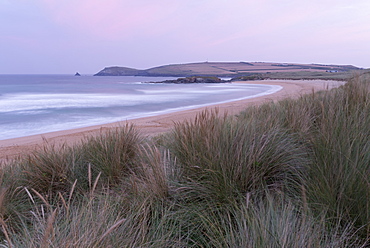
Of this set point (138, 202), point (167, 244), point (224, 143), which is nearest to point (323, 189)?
point (224, 143)

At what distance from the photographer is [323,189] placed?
2389 millimetres

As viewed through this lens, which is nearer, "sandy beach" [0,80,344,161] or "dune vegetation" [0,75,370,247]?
"dune vegetation" [0,75,370,247]

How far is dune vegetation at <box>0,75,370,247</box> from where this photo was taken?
1920 mm

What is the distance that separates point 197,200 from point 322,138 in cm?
141

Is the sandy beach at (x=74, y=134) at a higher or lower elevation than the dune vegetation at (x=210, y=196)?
lower

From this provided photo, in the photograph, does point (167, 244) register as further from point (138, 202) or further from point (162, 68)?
point (162, 68)

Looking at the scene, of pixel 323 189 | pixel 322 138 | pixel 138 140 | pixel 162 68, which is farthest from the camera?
pixel 162 68

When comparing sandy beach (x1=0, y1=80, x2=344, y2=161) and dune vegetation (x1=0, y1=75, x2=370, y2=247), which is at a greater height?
dune vegetation (x1=0, y1=75, x2=370, y2=247)

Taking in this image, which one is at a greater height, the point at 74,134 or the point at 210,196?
the point at 210,196

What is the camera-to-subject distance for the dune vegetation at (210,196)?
1.92 meters

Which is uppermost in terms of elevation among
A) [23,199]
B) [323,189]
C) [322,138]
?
[322,138]

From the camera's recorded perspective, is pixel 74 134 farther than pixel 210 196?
Yes

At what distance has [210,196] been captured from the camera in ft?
8.90

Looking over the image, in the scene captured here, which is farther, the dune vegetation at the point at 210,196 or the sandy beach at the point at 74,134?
the sandy beach at the point at 74,134
